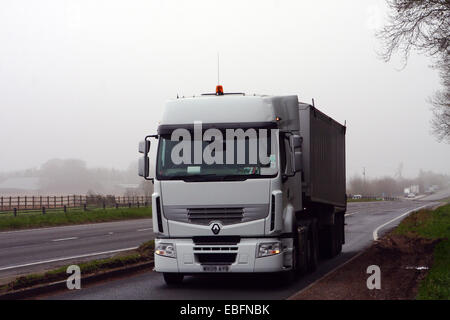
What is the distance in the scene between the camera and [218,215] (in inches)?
451

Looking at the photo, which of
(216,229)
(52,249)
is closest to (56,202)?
(52,249)

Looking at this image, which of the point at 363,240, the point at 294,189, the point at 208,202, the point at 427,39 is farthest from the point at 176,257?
the point at 363,240

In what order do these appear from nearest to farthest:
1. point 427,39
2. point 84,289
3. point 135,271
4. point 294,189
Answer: point 84,289 → point 294,189 → point 135,271 → point 427,39

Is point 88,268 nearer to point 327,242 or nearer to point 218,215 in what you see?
point 218,215

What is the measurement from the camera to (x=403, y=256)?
17.6 m

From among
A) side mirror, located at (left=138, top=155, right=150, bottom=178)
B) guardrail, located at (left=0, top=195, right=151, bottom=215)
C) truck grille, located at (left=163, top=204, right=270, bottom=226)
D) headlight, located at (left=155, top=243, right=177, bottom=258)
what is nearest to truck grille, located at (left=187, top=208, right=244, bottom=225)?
truck grille, located at (left=163, top=204, right=270, bottom=226)

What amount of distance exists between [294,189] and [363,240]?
513 inches

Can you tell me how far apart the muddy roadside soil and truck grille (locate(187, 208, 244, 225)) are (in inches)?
64.6

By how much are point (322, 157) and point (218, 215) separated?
512cm

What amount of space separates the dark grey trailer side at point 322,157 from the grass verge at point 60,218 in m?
19.4

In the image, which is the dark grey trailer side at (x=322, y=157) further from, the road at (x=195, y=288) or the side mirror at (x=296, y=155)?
the side mirror at (x=296, y=155)

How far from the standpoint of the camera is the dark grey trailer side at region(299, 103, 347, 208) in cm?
Result: 1426

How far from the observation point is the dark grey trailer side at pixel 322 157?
1426cm
